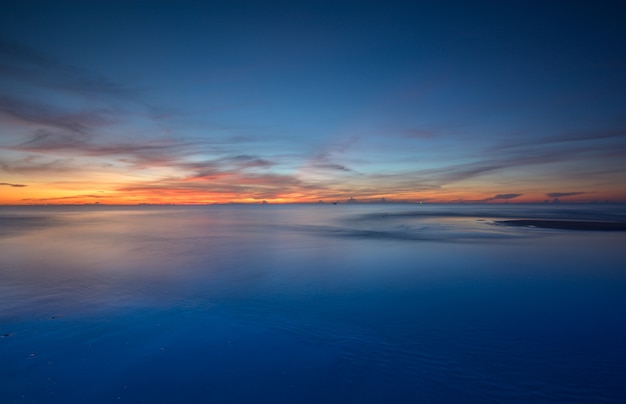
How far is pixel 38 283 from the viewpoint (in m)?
13.9

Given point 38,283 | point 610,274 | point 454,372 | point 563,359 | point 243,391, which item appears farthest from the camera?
point 610,274

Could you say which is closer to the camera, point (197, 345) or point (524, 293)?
point (197, 345)

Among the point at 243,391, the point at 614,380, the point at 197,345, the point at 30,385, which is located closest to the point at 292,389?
the point at 243,391

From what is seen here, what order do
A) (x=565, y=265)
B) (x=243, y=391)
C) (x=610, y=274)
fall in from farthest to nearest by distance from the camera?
(x=565, y=265) → (x=610, y=274) → (x=243, y=391)

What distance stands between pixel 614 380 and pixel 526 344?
5.82 feet

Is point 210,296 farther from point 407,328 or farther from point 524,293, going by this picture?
point 524,293

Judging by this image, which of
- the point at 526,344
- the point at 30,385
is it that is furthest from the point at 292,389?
the point at 526,344

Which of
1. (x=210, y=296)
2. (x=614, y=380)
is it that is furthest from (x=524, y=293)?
(x=210, y=296)

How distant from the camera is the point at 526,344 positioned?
792 cm

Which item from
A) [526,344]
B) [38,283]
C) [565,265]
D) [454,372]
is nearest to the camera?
[454,372]

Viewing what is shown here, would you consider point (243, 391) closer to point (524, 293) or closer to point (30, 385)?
point (30, 385)

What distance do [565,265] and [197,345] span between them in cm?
2099

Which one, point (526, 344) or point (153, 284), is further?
point (153, 284)

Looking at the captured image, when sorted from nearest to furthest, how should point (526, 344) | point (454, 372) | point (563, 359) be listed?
1. point (454, 372)
2. point (563, 359)
3. point (526, 344)
